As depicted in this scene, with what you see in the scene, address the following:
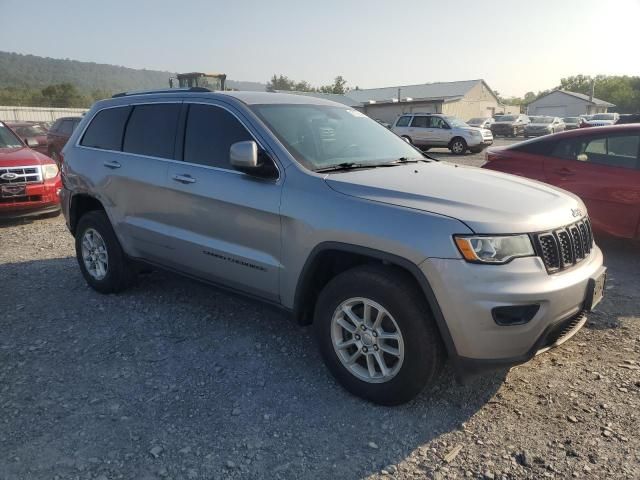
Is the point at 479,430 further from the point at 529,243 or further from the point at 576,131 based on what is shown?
the point at 576,131

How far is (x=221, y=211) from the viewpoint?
3.66 m

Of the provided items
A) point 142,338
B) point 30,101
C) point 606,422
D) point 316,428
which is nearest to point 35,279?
point 142,338

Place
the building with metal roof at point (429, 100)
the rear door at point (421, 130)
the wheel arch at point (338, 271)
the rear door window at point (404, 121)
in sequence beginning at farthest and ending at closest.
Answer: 1. the building with metal roof at point (429, 100)
2. the rear door window at point (404, 121)
3. the rear door at point (421, 130)
4. the wheel arch at point (338, 271)

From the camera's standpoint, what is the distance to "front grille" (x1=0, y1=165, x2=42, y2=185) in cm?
794

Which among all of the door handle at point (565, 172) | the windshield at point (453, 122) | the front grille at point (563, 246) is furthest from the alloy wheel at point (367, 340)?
the windshield at point (453, 122)

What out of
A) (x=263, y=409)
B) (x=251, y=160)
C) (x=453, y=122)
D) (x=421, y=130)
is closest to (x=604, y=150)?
(x=251, y=160)

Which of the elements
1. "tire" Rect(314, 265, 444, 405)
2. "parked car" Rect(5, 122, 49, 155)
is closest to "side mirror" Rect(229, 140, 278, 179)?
"tire" Rect(314, 265, 444, 405)

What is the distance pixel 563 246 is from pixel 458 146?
20196 millimetres

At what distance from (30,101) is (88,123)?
4560 centimetres

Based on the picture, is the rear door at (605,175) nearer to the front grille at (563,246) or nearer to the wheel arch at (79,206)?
the front grille at (563,246)

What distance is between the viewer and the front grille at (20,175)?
794cm

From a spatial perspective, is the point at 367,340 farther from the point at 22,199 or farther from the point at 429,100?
the point at 429,100

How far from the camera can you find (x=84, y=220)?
5.03 meters

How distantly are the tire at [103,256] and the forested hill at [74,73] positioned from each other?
385 ft
